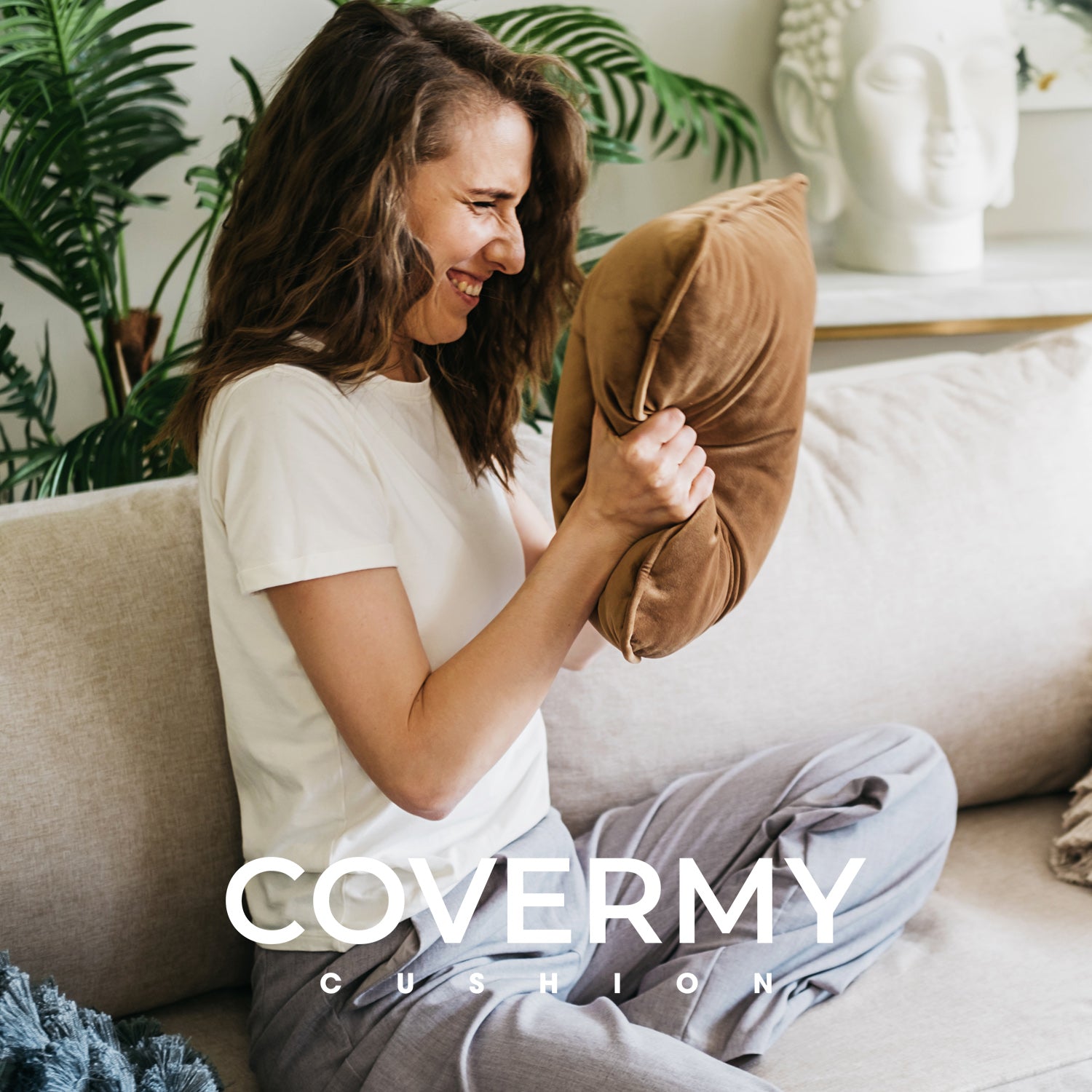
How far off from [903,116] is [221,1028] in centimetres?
138

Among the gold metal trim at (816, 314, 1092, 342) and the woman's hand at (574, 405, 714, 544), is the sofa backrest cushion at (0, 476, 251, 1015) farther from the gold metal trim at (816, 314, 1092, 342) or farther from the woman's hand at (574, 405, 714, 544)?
the gold metal trim at (816, 314, 1092, 342)

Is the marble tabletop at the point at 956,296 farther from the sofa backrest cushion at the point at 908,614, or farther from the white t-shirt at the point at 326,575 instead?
the white t-shirt at the point at 326,575

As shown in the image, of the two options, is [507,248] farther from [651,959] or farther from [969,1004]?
[969,1004]

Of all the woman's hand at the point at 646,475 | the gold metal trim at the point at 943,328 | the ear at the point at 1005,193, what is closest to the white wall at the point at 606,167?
the ear at the point at 1005,193

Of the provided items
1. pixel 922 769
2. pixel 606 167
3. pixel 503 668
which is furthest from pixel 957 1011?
pixel 606 167

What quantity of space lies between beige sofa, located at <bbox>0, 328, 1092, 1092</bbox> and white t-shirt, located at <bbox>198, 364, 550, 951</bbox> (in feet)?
0.26

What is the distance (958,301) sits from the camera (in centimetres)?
161

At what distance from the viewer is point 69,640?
940mm

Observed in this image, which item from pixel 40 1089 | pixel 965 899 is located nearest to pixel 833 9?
pixel 965 899

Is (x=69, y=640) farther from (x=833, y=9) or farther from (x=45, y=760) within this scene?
(x=833, y=9)

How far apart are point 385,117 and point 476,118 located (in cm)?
8

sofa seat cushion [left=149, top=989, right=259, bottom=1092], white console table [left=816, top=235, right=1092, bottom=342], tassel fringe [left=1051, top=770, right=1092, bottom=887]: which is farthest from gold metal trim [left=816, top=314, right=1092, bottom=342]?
sofa seat cushion [left=149, top=989, right=259, bottom=1092]

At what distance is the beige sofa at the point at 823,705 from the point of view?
92cm

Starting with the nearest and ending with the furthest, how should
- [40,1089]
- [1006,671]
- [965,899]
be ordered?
[40,1089], [965,899], [1006,671]
